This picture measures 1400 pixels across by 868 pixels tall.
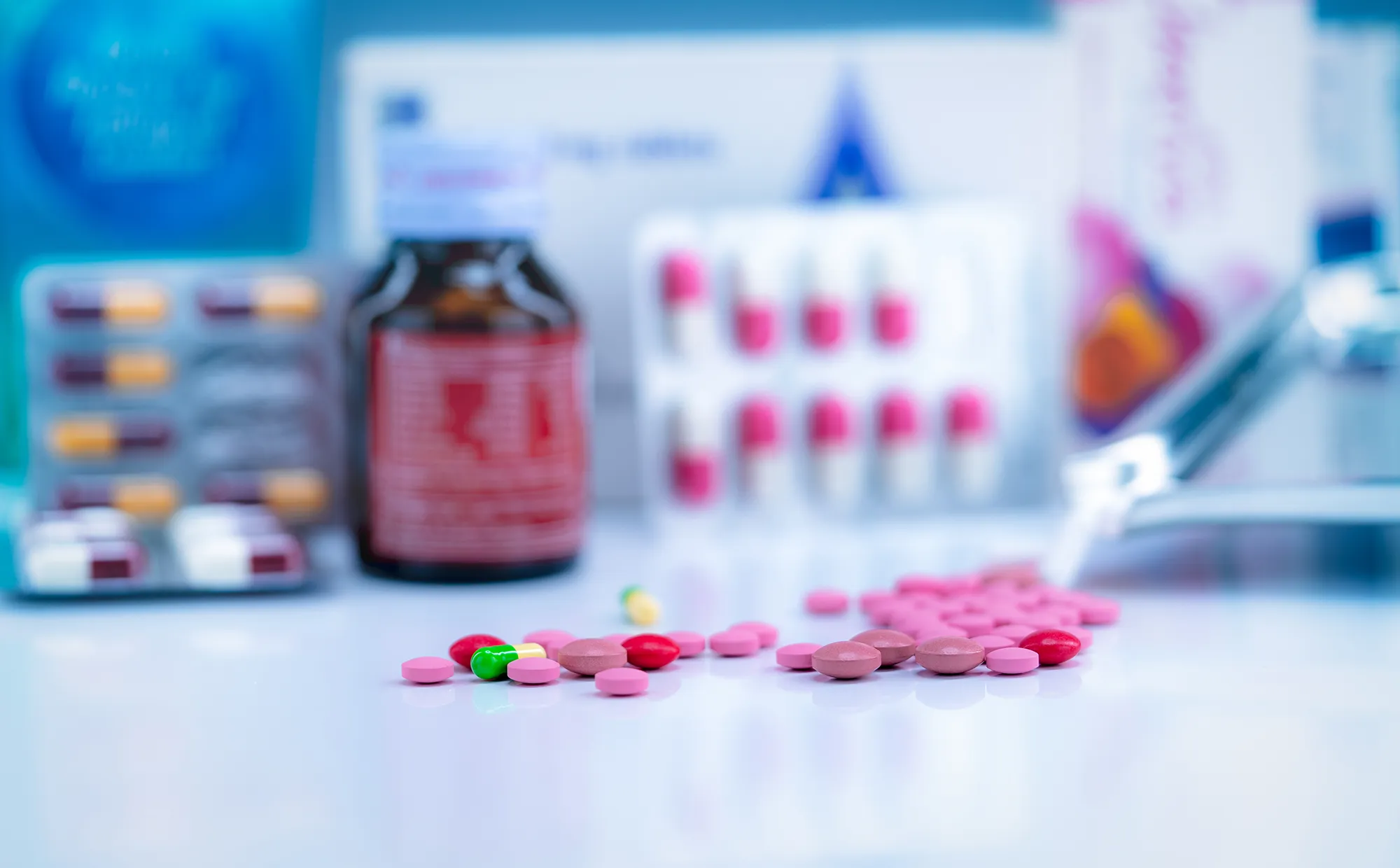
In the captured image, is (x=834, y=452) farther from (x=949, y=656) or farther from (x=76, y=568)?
(x=76, y=568)

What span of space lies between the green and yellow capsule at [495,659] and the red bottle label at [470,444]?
15 cm

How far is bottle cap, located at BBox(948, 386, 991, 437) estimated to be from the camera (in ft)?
2.96

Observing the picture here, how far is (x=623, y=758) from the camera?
18.8 inches

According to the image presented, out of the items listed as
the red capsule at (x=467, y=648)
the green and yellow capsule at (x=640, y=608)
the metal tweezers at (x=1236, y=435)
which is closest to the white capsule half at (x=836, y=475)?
the metal tweezers at (x=1236, y=435)

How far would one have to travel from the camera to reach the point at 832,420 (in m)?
0.89

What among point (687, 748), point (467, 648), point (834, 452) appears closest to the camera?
point (687, 748)

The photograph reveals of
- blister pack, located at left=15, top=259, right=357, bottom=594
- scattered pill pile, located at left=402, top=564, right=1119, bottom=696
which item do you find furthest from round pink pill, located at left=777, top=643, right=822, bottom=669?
blister pack, located at left=15, top=259, right=357, bottom=594

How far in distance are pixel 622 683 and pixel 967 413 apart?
42cm

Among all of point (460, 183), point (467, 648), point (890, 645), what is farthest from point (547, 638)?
point (460, 183)

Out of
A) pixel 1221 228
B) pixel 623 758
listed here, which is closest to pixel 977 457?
pixel 1221 228

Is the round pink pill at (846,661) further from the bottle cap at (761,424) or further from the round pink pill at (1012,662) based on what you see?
the bottle cap at (761,424)

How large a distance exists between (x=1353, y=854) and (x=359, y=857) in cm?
27

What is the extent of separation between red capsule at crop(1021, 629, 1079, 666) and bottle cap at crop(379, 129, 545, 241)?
1.09 feet

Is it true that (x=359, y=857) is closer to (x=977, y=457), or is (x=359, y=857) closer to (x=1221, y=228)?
(x=977, y=457)
